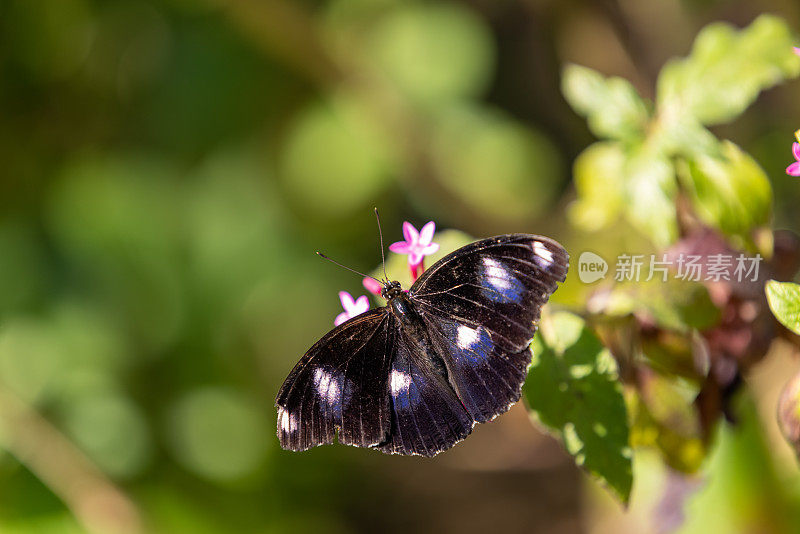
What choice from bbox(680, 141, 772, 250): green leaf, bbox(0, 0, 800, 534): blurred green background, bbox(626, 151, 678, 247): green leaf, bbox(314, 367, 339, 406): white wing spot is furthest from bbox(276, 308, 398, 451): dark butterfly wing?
bbox(0, 0, 800, 534): blurred green background

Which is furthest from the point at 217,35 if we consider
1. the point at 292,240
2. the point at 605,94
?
the point at 605,94

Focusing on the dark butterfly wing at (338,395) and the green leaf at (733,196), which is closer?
the dark butterfly wing at (338,395)

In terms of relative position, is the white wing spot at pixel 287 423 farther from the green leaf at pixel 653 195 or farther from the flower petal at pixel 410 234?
the green leaf at pixel 653 195

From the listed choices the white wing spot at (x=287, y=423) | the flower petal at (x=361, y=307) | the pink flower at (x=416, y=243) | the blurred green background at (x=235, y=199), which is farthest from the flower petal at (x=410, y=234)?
the blurred green background at (x=235, y=199)

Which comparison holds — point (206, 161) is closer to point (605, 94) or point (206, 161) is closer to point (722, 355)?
point (605, 94)

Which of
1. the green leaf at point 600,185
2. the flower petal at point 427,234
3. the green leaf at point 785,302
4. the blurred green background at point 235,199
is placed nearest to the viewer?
the green leaf at point 785,302

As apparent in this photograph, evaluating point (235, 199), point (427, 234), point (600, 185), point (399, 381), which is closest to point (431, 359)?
point (399, 381)
